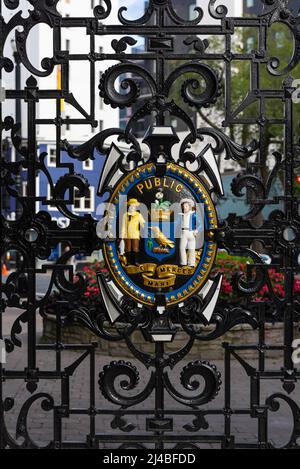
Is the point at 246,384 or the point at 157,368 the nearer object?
the point at 157,368

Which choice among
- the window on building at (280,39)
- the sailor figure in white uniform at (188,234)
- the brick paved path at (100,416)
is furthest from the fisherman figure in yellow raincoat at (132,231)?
the window on building at (280,39)

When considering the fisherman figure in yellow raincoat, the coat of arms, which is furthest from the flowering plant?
the fisherman figure in yellow raincoat

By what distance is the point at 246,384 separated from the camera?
30.6ft

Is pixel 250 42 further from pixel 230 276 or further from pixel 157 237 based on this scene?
pixel 157 237

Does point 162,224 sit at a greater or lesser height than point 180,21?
lesser

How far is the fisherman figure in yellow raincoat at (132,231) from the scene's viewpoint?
5.55 m

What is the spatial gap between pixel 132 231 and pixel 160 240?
24 centimetres

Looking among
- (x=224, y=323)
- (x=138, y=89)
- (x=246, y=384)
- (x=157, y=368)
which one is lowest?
(x=246, y=384)

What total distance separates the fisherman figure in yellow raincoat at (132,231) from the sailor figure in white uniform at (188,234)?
33 cm

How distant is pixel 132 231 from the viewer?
5.57m

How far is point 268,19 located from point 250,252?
1.96 m

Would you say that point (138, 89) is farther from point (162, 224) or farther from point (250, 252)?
point (250, 252)

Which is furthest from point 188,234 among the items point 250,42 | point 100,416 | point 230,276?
point 250,42

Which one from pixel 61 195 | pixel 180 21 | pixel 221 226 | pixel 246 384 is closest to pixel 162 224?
pixel 221 226
